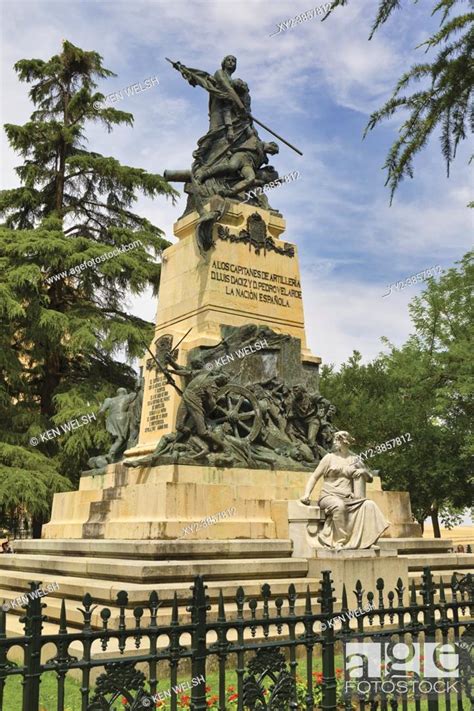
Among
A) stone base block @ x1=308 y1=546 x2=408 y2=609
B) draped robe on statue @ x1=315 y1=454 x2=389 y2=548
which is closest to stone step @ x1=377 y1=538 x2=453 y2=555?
draped robe on statue @ x1=315 y1=454 x2=389 y2=548

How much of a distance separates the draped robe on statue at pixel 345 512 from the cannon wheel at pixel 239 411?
3.08 meters

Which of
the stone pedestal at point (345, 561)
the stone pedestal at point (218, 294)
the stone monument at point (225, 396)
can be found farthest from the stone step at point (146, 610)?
the stone pedestal at point (218, 294)

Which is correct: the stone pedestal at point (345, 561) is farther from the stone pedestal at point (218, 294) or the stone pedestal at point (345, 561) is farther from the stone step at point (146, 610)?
the stone pedestal at point (218, 294)

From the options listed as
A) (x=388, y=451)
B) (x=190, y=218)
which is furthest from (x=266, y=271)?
(x=388, y=451)

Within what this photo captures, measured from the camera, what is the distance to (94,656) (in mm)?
7285

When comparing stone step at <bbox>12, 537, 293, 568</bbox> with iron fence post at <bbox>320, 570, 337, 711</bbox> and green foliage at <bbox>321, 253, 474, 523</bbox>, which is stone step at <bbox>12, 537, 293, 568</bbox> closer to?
iron fence post at <bbox>320, 570, 337, 711</bbox>

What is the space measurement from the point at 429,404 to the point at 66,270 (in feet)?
47.2

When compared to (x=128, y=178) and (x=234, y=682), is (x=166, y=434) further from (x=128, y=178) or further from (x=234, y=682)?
(x=128, y=178)

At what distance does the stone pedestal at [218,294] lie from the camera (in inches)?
588

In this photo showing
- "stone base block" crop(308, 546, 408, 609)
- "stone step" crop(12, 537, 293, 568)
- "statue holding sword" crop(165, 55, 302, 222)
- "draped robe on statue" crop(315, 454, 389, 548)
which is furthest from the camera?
"statue holding sword" crop(165, 55, 302, 222)

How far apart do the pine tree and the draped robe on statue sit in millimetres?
13271

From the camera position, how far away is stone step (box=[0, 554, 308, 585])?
9586mm

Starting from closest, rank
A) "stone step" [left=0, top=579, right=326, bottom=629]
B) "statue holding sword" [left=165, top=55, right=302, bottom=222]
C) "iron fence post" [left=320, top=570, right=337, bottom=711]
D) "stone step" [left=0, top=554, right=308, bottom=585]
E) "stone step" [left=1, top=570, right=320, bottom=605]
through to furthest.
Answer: "iron fence post" [left=320, top=570, right=337, bottom=711]
"stone step" [left=0, top=579, right=326, bottom=629]
"stone step" [left=1, top=570, right=320, bottom=605]
"stone step" [left=0, top=554, right=308, bottom=585]
"statue holding sword" [left=165, top=55, right=302, bottom=222]

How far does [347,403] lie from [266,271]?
16.5 m
